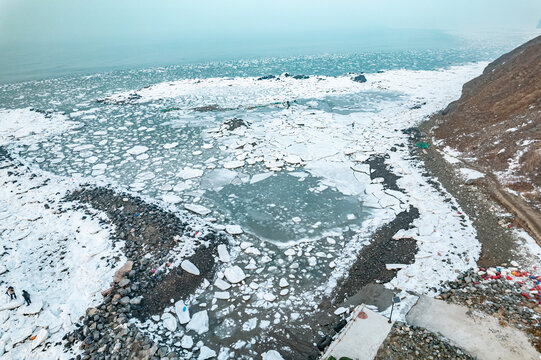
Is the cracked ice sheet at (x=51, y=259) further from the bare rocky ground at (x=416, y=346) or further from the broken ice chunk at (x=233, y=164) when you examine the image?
the bare rocky ground at (x=416, y=346)

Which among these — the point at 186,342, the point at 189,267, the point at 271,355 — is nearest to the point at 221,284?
the point at 189,267

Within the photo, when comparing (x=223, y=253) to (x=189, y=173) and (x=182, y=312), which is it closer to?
(x=182, y=312)

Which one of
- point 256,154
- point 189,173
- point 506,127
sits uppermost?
point 506,127

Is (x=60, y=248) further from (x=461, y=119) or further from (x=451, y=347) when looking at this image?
(x=461, y=119)

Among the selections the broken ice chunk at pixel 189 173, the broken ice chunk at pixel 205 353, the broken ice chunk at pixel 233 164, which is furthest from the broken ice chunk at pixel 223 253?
the broken ice chunk at pixel 233 164

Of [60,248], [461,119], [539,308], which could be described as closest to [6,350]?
[60,248]

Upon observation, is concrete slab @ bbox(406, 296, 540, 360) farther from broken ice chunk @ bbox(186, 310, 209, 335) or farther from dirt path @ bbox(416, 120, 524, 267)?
broken ice chunk @ bbox(186, 310, 209, 335)
